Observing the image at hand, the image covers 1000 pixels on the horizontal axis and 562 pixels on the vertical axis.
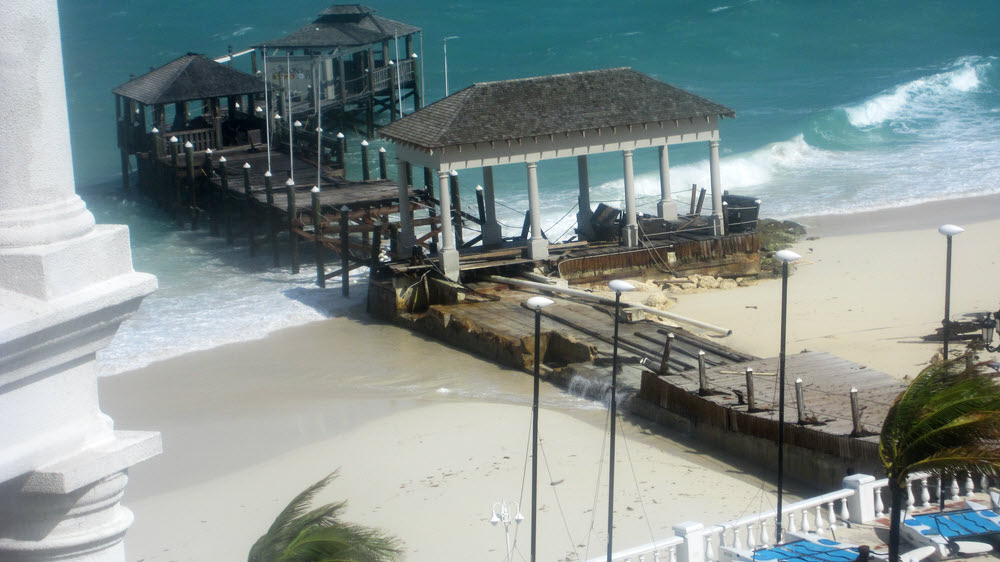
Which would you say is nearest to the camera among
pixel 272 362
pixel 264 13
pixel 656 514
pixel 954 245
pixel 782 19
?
pixel 656 514

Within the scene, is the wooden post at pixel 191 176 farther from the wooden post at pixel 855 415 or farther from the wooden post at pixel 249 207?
the wooden post at pixel 855 415

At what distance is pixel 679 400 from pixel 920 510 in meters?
5.58

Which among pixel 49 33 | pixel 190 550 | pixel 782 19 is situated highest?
pixel 782 19

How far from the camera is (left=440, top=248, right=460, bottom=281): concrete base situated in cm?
2520

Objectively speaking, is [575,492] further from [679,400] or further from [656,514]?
[679,400]

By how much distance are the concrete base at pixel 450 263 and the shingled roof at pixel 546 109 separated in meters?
2.28

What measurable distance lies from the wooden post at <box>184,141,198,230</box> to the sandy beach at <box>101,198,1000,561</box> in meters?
13.2

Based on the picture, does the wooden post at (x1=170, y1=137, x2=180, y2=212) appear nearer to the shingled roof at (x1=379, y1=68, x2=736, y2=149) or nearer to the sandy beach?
the shingled roof at (x1=379, y1=68, x2=736, y2=149)

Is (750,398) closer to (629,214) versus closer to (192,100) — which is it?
(629,214)

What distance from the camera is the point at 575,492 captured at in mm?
15648

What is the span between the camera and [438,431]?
18.6 meters

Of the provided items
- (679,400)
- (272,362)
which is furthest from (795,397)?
(272,362)

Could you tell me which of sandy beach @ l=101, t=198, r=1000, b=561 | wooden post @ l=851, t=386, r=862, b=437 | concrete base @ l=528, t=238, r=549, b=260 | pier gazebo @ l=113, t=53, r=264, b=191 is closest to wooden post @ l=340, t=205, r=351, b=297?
sandy beach @ l=101, t=198, r=1000, b=561

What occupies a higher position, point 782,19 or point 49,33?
point 782,19
